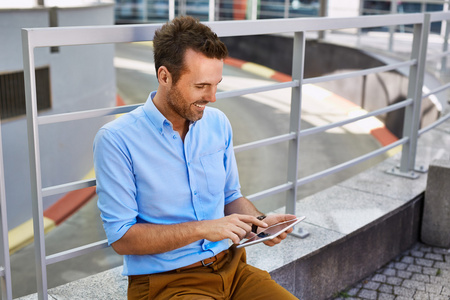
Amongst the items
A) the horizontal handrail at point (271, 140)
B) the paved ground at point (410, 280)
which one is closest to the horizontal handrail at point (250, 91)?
the horizontal handrail at point (271, 140)

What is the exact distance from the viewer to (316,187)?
834cm

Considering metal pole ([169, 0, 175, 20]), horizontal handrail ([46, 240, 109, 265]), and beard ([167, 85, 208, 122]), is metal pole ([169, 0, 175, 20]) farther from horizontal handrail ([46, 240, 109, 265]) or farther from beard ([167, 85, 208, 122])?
beard ([167, 85, 208, 122])

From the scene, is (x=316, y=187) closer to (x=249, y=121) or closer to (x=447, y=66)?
(x=249, y=121)

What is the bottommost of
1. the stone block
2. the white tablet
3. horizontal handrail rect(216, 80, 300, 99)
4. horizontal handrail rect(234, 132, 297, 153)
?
the stone block

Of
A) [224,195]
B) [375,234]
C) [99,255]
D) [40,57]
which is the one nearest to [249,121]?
[40,57]

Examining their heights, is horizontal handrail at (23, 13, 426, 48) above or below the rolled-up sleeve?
above

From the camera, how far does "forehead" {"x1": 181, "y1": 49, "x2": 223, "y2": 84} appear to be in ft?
7.07

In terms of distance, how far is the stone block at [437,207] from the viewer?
421 centimetres

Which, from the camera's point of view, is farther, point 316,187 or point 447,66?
point 447,66

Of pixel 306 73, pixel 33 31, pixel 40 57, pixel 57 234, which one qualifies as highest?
pixel 33 31

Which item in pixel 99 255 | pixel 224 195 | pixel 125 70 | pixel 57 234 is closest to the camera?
pixel 224 195

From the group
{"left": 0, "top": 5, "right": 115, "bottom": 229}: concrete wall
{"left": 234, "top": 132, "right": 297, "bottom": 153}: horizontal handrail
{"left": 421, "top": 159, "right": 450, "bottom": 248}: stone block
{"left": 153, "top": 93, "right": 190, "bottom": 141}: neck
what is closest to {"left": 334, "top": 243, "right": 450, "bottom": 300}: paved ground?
{"left": 421, "top": 159, "right": 450, "bottom": 248}: stone block

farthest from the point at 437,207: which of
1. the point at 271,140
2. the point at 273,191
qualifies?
the point at 271,140

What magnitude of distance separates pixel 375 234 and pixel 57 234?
4.61 meters
